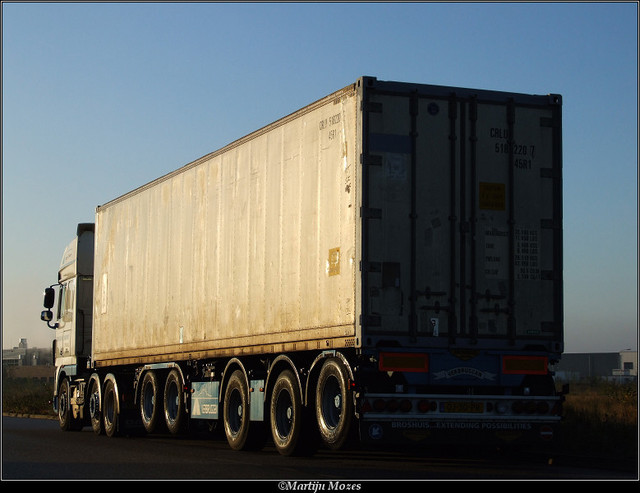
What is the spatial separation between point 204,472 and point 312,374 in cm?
220

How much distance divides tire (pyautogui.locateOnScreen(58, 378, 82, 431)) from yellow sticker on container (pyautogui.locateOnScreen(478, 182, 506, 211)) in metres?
13.2

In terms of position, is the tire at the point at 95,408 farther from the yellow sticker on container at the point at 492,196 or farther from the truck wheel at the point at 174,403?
the yellow sticker on container at the point at 492,196

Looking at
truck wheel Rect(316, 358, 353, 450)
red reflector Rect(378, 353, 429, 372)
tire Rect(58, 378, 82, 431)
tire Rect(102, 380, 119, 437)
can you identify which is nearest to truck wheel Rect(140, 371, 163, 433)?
tire Rect(102, 380, 119, 437)

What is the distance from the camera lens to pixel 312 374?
49.2 ft

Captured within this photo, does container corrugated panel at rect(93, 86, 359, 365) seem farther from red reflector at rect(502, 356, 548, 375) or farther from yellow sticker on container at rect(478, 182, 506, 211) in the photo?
red reflector at rect(502, 356, 548, 375)

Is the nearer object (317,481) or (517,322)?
(317,481)

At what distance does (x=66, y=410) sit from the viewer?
25297mm

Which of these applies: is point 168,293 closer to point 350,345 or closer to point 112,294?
point 112,294

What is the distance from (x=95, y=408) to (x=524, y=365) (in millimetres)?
11740

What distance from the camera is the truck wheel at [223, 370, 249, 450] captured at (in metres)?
17.1

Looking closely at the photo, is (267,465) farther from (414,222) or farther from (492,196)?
(492,196)

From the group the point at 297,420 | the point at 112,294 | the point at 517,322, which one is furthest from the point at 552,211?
the point at 112,294

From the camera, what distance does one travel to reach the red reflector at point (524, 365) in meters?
14.4

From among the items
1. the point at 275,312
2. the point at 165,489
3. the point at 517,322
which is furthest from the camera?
the point at 275,312
